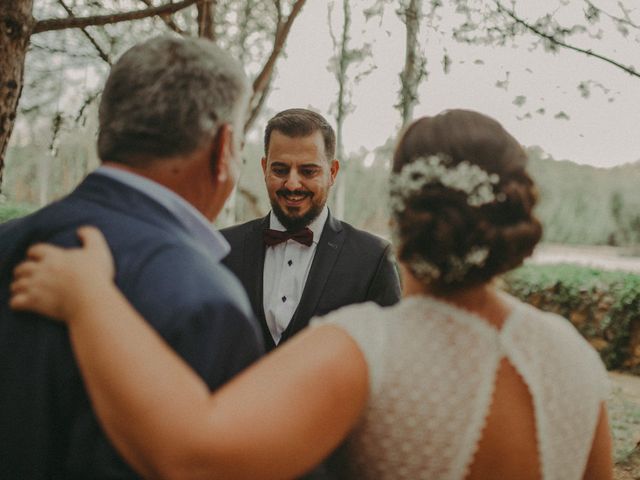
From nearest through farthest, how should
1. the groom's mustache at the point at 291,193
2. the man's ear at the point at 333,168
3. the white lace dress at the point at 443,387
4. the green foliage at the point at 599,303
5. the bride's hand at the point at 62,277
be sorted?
1. the bride's hand at the point at 62,277
2. the white lace dress at the point at 443,387
3. the groom's mustache at the point at 291,193
4. the man's ear at the point at 333,168
5. the green foliage at the point at 599,303

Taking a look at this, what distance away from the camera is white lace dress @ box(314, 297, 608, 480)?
1.39 m

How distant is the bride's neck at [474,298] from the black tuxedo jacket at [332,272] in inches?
80.5

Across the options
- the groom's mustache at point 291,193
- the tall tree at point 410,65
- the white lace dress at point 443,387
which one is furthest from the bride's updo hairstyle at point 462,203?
the tall tree at point 410,65

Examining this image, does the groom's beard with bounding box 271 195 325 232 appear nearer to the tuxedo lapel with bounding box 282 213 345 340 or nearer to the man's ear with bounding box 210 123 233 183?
the tuxedo lapel with bounding box 282 213 345 340

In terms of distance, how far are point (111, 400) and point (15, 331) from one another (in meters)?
0.35

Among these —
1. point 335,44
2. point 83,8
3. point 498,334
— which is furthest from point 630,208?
point 498,334

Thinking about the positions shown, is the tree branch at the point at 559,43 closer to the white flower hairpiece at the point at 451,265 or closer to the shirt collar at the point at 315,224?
the shirt collar at the point at 315,224

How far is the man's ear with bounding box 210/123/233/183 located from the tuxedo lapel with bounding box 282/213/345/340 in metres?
2.05

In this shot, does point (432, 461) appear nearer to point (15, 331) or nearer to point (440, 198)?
point (440, 198)

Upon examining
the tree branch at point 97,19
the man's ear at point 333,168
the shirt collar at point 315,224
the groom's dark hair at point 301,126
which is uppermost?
the tree branch at point 97,19

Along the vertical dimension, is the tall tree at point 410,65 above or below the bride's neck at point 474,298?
above

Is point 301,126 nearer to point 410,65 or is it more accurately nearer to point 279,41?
point 279,41

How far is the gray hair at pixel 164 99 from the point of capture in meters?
1.48

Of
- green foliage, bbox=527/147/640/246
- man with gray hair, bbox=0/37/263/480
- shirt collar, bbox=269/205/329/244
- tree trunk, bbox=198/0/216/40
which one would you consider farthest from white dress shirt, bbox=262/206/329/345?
green foliage, bbox=527/147/640/246
